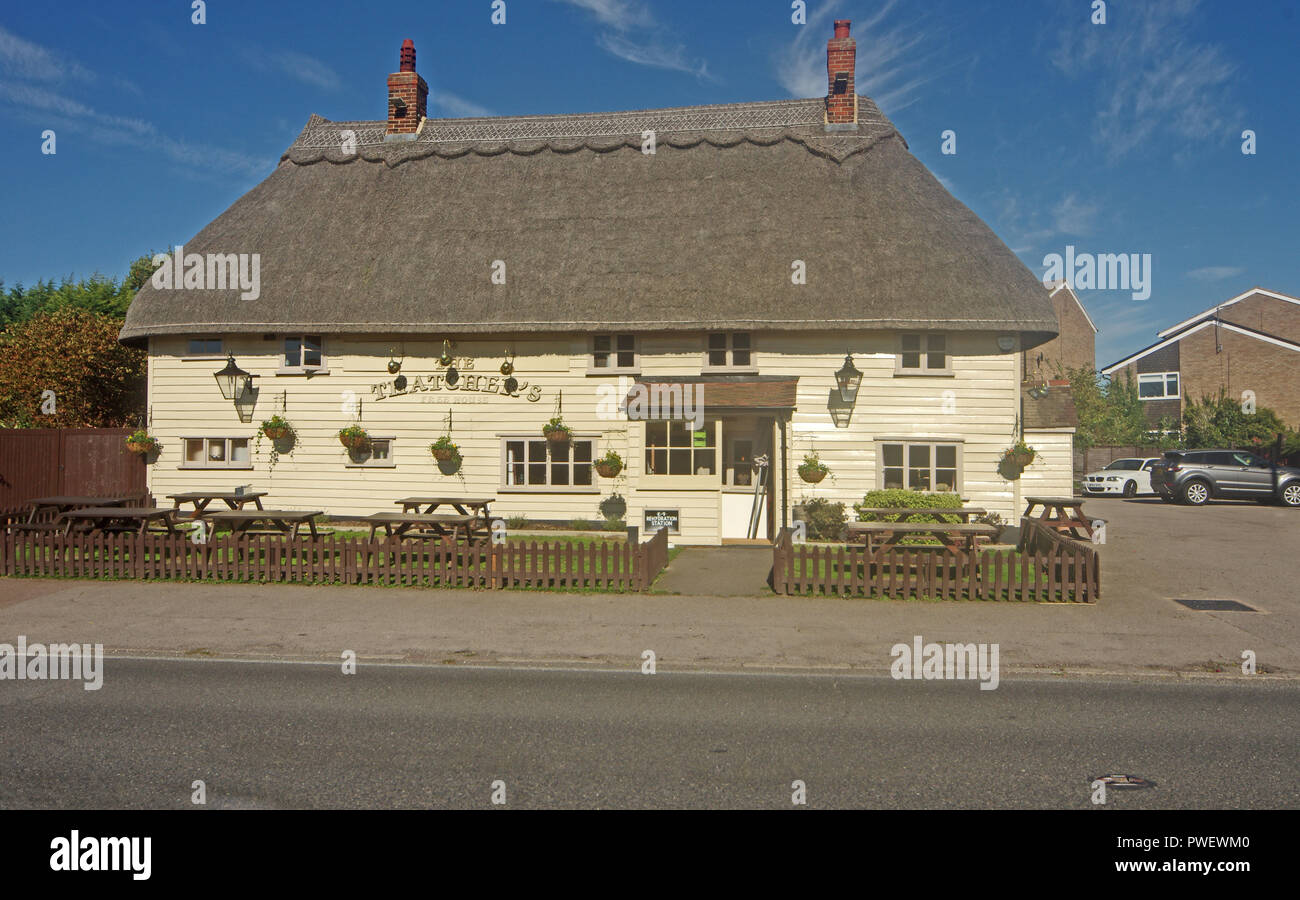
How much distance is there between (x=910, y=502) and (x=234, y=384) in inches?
584

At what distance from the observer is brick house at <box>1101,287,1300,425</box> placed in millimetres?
41188

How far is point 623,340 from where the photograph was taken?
60.3 feet

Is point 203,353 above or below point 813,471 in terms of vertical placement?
above

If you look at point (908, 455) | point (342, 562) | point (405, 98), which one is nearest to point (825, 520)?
point (908, 455)

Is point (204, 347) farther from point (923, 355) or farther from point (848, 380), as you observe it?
point (923, 355)

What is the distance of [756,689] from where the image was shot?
7641 millimetres

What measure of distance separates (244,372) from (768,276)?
11.9 m

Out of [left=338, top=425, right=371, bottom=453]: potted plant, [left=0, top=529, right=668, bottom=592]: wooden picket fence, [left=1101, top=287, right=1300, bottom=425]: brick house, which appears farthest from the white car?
[left=338, top=425, right=371, bottom=453]: potted plant

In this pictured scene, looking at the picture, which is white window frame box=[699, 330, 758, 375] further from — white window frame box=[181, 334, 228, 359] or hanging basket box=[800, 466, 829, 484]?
white window frame box=[181, 334, 228, 359]

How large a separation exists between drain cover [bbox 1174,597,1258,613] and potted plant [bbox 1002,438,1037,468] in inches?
209

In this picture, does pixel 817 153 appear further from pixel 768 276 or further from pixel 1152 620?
pixel 1152 620

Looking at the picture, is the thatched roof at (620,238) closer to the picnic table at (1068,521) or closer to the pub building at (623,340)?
the pub building at (623,340)

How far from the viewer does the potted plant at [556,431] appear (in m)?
17.6
